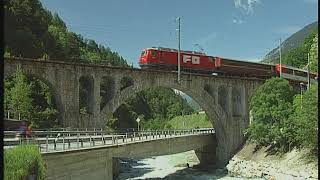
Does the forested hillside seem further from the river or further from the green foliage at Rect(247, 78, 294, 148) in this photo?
the green foliage at Rect(247, 78, 294, 148)

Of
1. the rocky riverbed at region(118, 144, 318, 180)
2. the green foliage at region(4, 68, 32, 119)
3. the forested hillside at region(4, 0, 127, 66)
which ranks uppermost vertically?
the forested hillside at region(4, 0, 127, 66)

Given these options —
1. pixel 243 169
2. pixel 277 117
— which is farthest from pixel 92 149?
pixel 243 169

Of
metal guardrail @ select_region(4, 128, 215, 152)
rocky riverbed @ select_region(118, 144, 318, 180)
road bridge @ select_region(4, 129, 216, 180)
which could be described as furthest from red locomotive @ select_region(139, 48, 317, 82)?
rocky riverbed @ select_region(118, 144, 318, 180)

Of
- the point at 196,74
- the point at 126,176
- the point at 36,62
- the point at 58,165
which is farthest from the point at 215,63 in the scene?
the point at 58,165

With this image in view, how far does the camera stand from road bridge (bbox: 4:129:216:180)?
81.6 ft

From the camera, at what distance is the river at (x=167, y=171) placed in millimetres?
52469

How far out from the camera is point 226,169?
6025cm

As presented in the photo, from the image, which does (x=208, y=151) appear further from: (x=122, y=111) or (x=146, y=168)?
(x=122, y=111)

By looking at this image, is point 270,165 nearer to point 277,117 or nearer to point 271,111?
point 277,117

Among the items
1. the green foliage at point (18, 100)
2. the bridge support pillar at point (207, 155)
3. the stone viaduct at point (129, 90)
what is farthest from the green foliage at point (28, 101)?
the bridge support pillar at point (207, 155)

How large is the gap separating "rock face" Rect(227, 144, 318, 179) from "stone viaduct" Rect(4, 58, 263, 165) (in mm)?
4040

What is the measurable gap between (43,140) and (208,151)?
4269 centimetres

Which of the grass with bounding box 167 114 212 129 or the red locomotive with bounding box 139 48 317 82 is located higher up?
the red locomotive with bounding box 139 48 317 82

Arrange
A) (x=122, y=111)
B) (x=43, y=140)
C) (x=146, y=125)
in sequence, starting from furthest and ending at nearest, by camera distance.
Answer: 1. (x=146, y=125)
2. (x=122, y=111)
3. (x=43, y=140)
